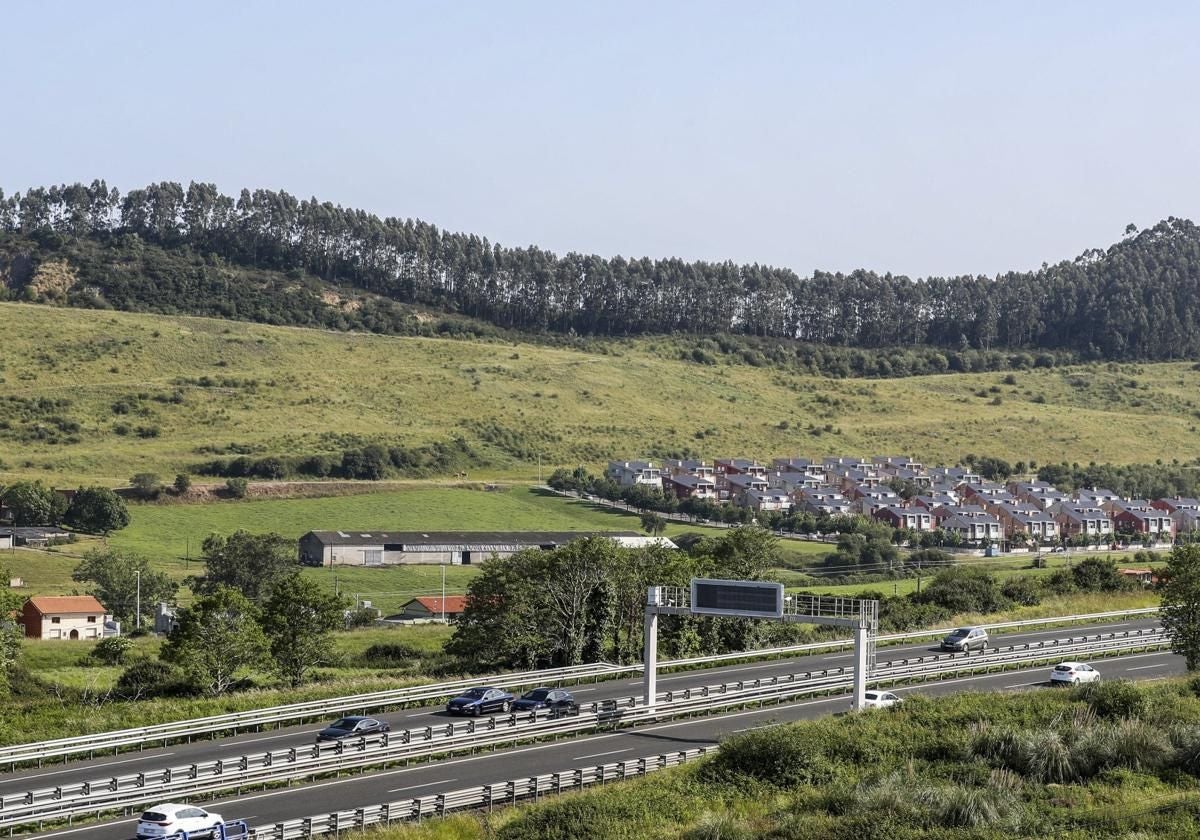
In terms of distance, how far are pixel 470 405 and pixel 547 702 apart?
112 m

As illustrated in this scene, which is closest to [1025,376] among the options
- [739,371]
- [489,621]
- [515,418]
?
[739,371]

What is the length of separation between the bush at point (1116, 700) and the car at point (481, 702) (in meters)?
16.1

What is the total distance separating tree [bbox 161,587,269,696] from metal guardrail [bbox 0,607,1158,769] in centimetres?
685

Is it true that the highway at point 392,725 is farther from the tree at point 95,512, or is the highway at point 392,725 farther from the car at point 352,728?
the tree at point 95,512

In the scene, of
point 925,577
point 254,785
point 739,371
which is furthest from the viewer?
point 739,371

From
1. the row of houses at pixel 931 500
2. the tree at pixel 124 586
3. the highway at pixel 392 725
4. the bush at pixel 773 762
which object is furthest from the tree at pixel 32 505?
the bush at pixel 773 762

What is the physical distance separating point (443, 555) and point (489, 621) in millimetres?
49780

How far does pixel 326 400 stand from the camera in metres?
149

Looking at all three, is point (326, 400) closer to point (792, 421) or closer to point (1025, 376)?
point (792, 421)

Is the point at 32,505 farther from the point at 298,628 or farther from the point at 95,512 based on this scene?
the point at 298,628

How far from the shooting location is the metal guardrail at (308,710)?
Result: 36.9m

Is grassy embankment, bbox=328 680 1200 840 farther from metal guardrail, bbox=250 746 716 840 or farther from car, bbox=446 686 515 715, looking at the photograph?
car, bbox=446 686 515 715


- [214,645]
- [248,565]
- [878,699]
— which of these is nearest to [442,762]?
[878,699]

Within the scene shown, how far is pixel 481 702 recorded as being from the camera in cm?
4384
